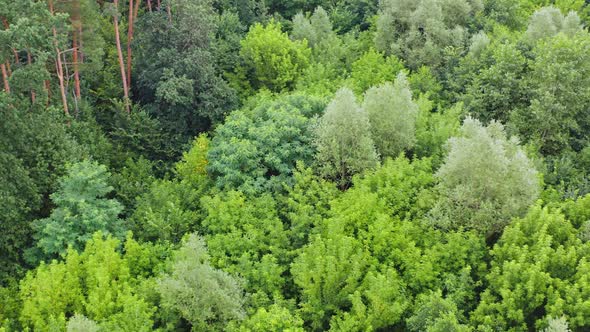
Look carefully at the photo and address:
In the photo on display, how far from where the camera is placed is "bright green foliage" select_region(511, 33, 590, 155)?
116ft

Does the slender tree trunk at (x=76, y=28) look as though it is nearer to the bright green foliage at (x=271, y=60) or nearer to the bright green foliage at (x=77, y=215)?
the bright green foliage at (x=77, y=215)

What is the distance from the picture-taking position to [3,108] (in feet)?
93.7

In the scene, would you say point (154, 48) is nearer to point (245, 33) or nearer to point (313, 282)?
point (245, 33)

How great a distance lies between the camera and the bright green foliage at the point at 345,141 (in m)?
31.3

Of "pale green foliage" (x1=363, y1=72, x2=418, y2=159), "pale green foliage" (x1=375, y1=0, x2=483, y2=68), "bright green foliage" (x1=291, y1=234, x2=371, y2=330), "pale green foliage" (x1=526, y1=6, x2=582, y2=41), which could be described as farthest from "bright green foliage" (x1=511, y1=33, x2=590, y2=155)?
"bright green foliage" (x1=291, y1=234, x2=371, y2=330)

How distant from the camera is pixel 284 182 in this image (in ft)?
104

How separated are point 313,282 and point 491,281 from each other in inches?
312

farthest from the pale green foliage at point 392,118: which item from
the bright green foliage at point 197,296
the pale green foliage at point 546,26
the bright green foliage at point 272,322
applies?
the pale green foliage at point 546,26

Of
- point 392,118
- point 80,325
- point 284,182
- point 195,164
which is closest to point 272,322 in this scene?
point 80,325

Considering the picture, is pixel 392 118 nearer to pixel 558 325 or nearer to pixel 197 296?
pixel 197 296

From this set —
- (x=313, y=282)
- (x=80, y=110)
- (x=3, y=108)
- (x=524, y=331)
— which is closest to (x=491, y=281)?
(x=524, y=331)

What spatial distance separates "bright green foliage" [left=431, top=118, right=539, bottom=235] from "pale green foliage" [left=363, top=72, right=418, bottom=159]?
5349 mm

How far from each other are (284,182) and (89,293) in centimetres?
1164

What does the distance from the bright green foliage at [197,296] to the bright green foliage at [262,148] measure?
776 centimetres
